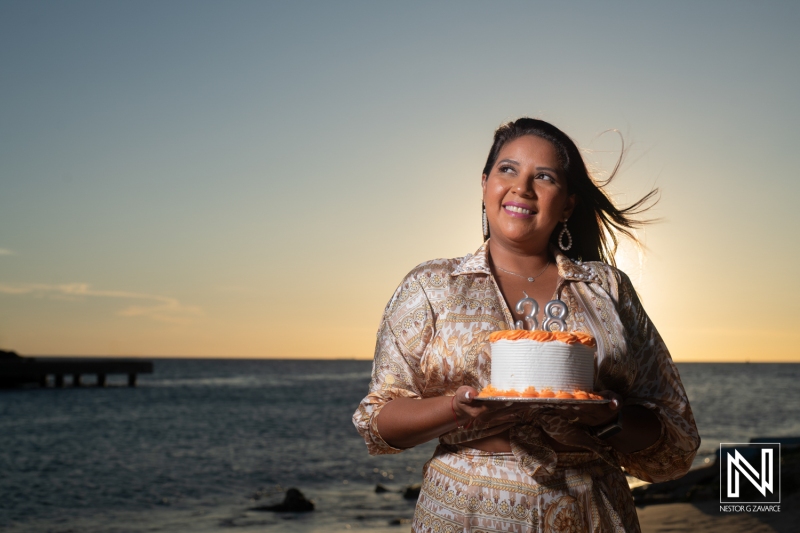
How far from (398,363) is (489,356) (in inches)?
13.4

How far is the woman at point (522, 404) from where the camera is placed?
2477mm

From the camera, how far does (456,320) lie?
2672 millimetres

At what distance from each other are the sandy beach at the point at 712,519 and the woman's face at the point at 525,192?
8058 mm

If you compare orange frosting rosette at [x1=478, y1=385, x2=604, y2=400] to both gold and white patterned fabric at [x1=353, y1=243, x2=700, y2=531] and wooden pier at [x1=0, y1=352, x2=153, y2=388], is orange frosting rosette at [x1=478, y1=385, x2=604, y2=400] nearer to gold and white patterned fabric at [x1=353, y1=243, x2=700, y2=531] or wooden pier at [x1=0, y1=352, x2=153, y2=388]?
gold and white patterned fabric at [x1=353, y1=243, x2=700, y2=531]

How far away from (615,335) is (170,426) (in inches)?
1413

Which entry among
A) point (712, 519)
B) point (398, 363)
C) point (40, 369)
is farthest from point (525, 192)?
point (40, 369)

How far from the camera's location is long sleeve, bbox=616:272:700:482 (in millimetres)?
2670

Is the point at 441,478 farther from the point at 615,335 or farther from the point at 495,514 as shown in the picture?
the point at 615,335

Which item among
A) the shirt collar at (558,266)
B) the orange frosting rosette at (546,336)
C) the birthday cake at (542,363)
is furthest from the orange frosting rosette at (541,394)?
the shirt collar at (558,266)

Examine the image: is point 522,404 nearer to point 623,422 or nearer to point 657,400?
point 623,422

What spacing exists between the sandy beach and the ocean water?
4.45 metres

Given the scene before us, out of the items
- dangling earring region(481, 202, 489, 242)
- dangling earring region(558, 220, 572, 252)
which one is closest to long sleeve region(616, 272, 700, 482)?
dangling earring region(558, 220, 572, 252)

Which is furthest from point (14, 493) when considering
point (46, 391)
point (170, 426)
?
point (46, 391)

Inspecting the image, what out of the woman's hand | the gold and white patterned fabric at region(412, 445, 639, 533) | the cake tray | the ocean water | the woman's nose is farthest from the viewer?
the ocean water
